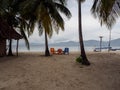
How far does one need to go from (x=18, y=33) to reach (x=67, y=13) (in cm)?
597

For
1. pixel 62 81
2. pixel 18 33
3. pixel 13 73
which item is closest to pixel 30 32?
pixel 18 33

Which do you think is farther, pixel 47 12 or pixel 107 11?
pixel 47 12

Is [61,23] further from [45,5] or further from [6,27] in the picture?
[6,27]

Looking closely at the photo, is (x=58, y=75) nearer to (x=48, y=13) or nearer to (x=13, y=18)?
(x=48, y=13)

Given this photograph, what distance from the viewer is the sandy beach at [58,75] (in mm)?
20219

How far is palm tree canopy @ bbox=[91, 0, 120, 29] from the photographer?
21172 mm

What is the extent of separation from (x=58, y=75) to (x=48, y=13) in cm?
981

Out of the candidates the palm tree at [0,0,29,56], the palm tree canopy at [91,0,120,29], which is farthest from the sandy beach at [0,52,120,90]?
the palm tree at [0,0,29,56]

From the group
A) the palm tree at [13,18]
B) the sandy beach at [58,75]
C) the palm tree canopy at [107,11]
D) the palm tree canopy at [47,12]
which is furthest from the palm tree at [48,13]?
the palm tree canopy at [107,11]

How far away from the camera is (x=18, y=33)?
3425 centimetres

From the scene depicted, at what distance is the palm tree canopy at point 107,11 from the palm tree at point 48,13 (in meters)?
6.12

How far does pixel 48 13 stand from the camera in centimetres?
3092

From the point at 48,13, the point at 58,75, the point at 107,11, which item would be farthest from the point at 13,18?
the point at 107,11

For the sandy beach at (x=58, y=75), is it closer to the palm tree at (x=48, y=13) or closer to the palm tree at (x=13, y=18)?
the palm tree at (x=48, y=13)
